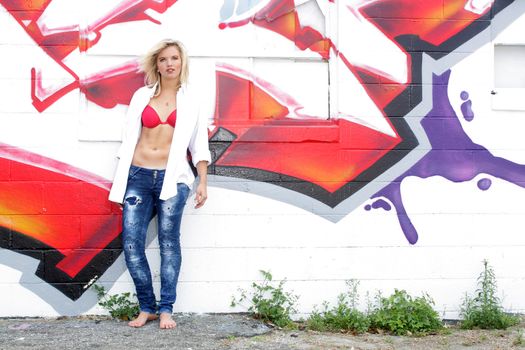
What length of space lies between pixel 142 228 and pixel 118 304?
69 cm

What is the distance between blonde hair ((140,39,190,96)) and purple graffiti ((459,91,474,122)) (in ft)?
7.39

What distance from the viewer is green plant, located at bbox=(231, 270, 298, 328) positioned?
5355mm

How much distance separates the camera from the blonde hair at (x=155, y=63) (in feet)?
17.1

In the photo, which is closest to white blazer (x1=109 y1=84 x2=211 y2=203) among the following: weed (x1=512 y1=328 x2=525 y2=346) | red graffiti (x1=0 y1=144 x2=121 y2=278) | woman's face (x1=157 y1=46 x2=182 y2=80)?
woman's face (x1=157 y1=46 x2=182 y2=80)

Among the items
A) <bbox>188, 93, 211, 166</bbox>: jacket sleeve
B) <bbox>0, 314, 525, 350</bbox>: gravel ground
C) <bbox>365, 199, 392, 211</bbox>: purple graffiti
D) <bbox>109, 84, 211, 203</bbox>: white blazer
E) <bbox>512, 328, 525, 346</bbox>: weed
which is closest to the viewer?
<bbox>0, 314, 525, 350</bbox>: gravel ground

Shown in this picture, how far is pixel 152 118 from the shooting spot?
5.16 metres

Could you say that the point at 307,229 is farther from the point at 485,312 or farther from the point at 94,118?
the point at 94,118

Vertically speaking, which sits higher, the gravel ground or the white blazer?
the white blazer

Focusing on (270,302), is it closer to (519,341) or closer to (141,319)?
(141,319)

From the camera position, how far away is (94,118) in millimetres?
5441

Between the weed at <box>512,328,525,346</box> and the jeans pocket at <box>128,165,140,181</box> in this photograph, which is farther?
the jeans pocket at <box>128,165,140,181</box>

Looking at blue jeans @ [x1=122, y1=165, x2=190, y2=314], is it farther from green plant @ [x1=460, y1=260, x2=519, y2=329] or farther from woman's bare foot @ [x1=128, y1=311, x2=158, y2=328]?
green plant @ [x1=460, y1=260, x2=519, y2=329]

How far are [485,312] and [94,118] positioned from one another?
3465 millimetres

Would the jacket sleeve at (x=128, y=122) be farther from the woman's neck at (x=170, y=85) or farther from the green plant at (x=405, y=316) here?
the green plant at (x=405, y=316)
